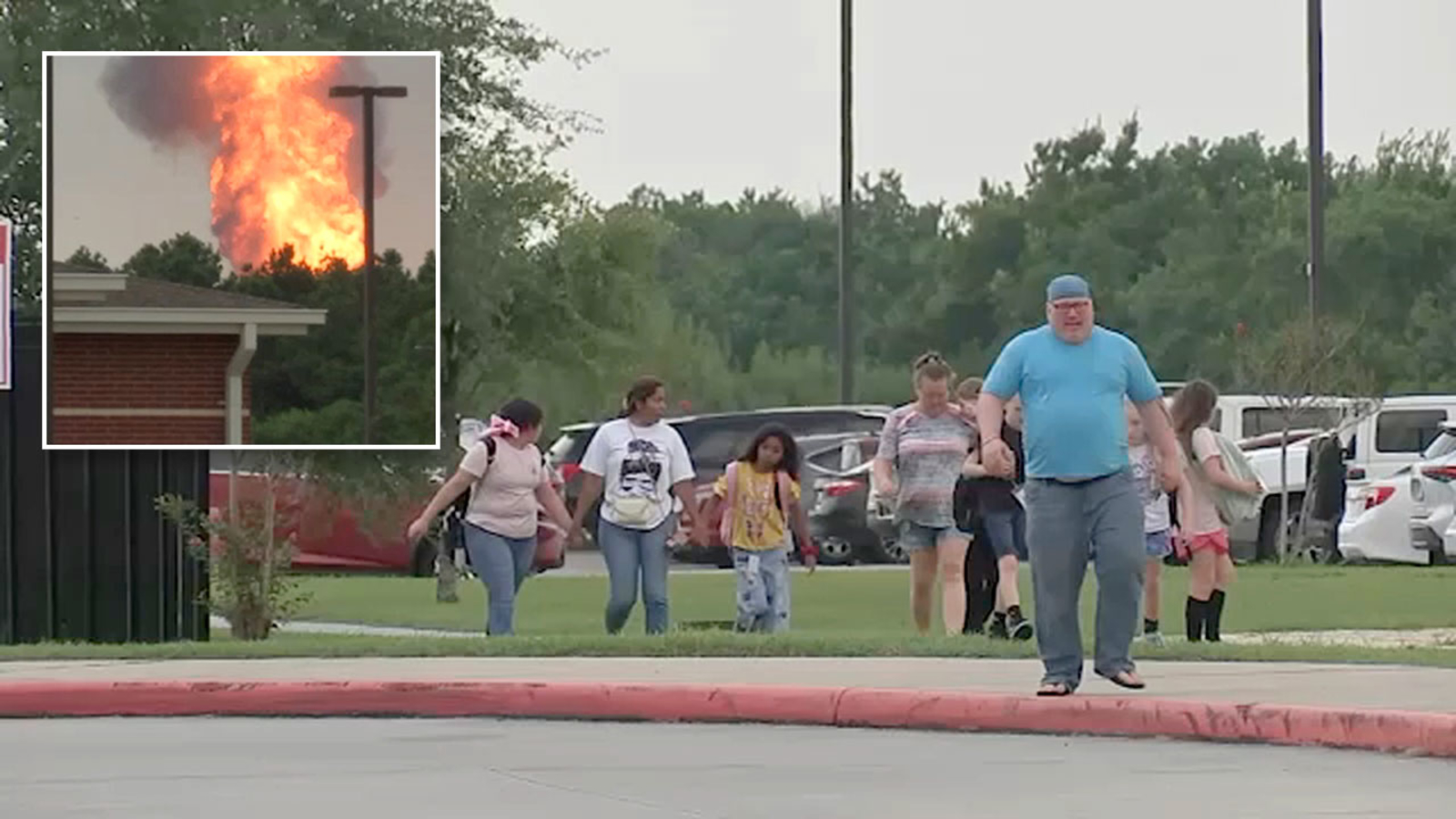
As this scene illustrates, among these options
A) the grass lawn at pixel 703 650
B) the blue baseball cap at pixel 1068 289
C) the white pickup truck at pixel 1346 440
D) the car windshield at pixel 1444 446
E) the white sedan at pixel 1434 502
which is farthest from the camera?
the white pickup truck at pixel 1346 440

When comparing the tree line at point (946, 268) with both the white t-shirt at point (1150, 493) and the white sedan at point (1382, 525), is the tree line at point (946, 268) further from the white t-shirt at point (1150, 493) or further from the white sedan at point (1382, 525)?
the white t-shirt at point (1150, 493)

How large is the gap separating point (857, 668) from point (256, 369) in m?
8.86

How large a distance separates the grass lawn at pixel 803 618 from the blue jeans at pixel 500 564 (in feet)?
0.98

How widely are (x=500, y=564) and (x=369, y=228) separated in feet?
15.4

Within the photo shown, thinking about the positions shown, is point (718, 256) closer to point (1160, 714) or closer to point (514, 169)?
point (514, 169)

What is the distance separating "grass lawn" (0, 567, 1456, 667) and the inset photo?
1790mm

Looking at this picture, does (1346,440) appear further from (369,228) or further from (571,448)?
(369,228)

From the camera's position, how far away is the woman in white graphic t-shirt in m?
18.7

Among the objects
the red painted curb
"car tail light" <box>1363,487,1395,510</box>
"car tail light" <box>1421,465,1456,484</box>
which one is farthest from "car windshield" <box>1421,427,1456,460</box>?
the red painted curb

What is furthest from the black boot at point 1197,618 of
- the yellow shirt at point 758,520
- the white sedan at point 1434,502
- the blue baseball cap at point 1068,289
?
the white sedan at point 1434,502

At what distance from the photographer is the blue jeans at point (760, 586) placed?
19484 millimetres

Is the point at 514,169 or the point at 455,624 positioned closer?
the point at 455,624

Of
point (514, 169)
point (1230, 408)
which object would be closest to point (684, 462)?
point (514, 169)

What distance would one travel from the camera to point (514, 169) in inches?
1288
